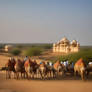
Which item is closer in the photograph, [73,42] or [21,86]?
[21,86]

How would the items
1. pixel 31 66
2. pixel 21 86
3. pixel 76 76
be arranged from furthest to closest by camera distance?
pixel 76 76 → pixel 31 66 → pixel 21 86

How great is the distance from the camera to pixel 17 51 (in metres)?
42.2

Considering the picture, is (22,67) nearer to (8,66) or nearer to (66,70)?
(8,66)

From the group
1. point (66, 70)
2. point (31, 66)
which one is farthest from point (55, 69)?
point (31, 66)

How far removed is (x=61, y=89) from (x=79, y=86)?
123 cm

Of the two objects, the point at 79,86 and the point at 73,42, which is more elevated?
the point at 73,42

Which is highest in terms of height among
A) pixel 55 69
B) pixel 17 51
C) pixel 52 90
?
pixel 17 51

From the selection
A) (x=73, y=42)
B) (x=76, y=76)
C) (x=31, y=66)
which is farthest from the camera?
(x=73, y=42)

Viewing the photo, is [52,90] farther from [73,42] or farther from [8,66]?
[73,42]

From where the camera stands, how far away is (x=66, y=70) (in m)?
13.6

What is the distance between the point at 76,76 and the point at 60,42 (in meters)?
29.3

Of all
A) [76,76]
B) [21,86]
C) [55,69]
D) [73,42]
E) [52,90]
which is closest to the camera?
[52,90]

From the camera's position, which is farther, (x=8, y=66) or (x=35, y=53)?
(x=35, y=53)

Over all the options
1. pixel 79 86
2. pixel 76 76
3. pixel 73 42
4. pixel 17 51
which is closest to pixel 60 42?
pixel 73 42
